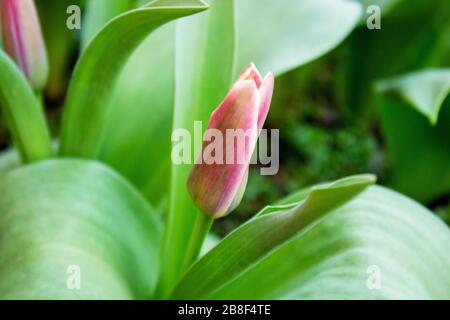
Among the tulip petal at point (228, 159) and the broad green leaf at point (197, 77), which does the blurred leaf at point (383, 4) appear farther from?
the tulip petal at point (228, 159)

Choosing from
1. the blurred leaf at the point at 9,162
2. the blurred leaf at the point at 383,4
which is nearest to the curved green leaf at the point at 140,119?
the blurred leaf at the point at 9,162

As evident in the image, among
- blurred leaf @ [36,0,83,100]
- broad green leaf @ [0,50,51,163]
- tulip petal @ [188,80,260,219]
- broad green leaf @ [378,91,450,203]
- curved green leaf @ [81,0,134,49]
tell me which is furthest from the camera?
blurred leaf @ [36,0,83,100]

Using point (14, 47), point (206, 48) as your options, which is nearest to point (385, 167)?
point (206, 48)

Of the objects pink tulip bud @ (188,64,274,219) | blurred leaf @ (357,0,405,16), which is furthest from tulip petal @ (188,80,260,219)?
blurred leaf @ (357,0,405,16)

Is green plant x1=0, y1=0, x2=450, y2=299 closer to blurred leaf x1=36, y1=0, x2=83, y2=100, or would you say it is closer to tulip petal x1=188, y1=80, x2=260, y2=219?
tulip petal x1=188, y1=80, x2=260, y2=219

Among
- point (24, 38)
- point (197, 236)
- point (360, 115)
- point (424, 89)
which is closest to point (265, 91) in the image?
point (197, 236)

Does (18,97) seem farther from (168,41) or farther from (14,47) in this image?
(168,41)
